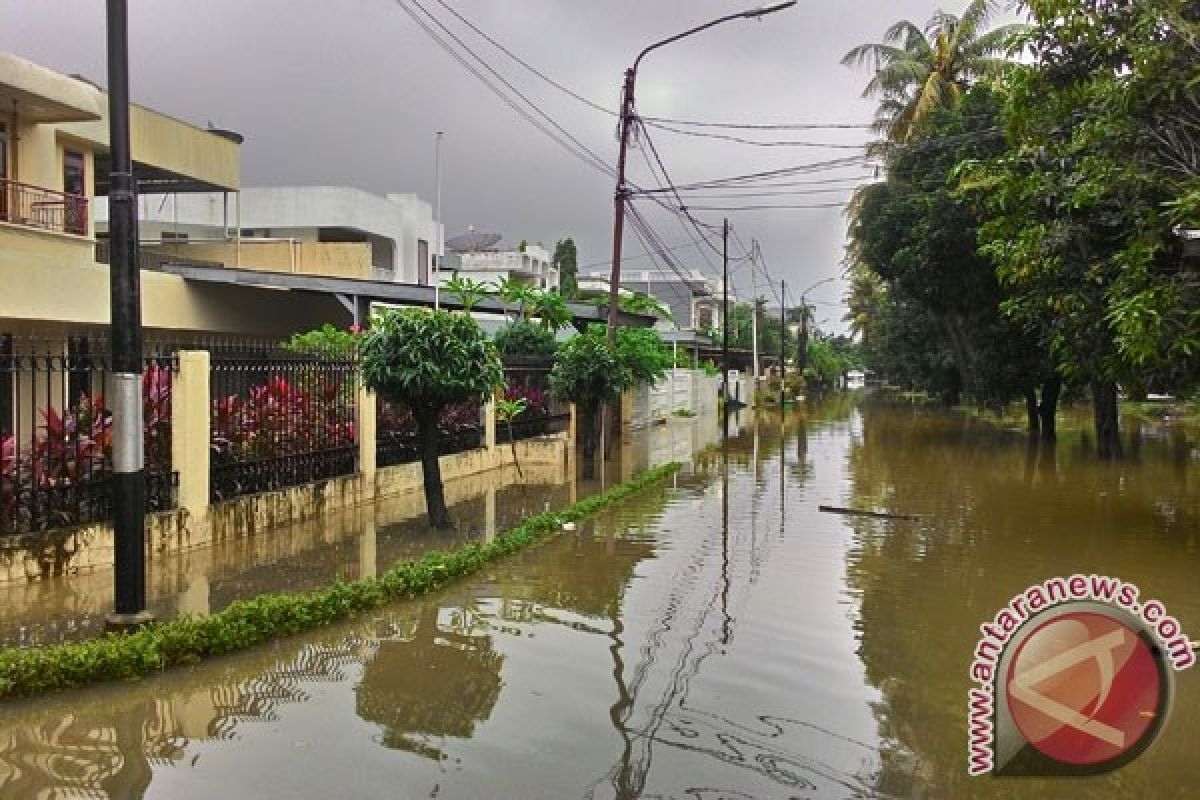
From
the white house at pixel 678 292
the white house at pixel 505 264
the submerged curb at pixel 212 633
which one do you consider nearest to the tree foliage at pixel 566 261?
the white house at pixel 505 264

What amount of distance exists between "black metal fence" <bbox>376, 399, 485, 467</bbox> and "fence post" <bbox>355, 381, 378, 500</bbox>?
35cm

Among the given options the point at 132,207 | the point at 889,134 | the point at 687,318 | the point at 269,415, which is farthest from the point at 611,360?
the point at 687,318

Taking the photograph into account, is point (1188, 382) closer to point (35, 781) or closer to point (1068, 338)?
point (1068, 338)

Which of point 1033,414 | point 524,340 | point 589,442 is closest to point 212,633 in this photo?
point 589,442

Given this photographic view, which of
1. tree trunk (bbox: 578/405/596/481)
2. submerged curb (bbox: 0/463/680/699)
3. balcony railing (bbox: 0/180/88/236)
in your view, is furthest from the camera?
tree trunk (bbox: 578/405/596/481)

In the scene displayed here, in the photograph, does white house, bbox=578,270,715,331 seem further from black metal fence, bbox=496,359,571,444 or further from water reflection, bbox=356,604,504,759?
water reflection, bbox=356,604,504,759

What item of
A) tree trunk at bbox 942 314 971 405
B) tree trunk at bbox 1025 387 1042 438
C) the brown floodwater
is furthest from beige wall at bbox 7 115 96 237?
tree trunk at bbox 1025 387 1042 438

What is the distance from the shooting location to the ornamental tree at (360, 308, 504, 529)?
1038 cm

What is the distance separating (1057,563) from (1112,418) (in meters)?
14.7

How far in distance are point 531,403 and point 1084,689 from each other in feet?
49.8

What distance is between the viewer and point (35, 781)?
14.6ft

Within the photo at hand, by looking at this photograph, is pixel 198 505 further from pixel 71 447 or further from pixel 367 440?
pixel 367 440

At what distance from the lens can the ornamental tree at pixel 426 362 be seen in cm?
1038

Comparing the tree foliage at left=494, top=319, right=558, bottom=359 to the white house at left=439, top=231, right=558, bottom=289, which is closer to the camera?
the tree foliage at left=494, top=319, right=558, bottom=359
